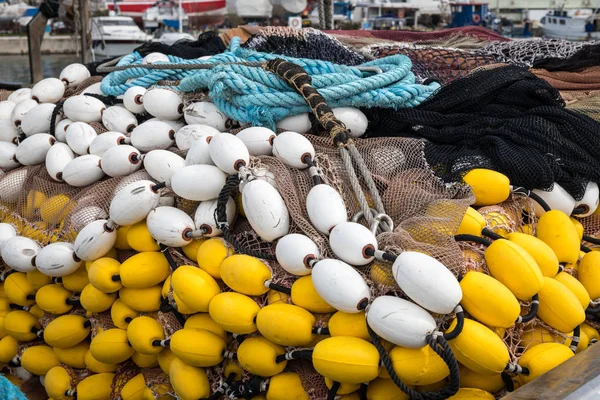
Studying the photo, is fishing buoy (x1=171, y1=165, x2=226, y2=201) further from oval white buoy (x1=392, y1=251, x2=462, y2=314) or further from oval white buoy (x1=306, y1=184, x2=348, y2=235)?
oval white buoy (x1=392, y1=251, x2=462, y2=314)

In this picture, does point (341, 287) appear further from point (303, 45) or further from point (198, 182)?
point (303, 45)

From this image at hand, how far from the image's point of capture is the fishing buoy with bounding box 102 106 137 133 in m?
2.97

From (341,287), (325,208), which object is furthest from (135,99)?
(341,287)

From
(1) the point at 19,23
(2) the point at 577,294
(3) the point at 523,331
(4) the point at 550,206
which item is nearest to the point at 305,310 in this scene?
(3) the point at 523,331

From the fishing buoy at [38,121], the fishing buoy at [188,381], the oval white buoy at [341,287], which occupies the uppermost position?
the fishing buoy at [38,121]

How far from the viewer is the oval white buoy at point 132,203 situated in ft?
7.55

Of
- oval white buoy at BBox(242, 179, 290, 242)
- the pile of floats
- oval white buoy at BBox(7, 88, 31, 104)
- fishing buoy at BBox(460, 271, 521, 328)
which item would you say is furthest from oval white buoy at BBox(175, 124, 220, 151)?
oval white buoy at BBox(7, 88, 31, 104)

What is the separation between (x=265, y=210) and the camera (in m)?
2.08

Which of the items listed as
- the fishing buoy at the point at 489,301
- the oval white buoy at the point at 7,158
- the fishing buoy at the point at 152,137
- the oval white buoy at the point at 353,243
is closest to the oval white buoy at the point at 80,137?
the fishing buoy at the point at 152,137

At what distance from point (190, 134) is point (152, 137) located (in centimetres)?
20

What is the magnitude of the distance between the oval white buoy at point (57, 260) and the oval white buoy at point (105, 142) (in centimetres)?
53

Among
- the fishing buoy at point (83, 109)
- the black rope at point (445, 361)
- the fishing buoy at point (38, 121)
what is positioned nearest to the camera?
the black rope at point (445, 361)

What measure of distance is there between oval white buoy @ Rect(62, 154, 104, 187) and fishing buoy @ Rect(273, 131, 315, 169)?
2.90ft

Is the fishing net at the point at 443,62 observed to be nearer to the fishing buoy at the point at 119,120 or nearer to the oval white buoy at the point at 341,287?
the fishing buoy at the point at 119,120
